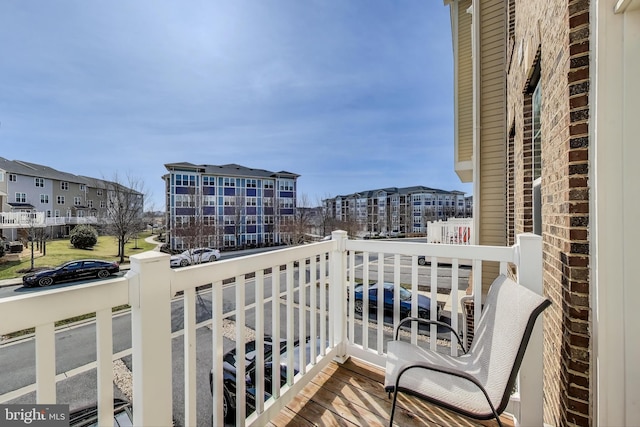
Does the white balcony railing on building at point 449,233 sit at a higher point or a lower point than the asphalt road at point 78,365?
higher

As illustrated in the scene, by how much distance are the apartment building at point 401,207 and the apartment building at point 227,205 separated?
359 inches

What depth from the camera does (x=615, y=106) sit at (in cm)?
112

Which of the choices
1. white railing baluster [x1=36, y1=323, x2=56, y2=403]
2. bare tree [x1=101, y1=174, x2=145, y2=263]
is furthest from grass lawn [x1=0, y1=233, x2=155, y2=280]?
white railing baluster [x1=36, y1=323, x2=56, y2=403]

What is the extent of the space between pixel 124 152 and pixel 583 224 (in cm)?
2866

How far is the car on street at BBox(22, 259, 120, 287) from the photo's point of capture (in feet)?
31.6

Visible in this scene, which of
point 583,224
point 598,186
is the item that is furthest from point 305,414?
point 598,186

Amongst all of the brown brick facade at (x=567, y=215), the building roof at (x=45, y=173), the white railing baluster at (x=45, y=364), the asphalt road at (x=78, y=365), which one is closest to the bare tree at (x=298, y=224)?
the building roof at (x=45, y=173)

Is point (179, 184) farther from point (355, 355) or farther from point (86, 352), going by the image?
point (355, 355)

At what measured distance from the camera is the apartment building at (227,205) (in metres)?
24.5

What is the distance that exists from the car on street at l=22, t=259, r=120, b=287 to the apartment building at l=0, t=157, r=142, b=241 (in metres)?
7.27

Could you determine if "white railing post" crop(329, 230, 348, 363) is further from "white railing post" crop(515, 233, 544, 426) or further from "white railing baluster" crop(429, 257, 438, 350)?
"white railing post" crop(515, 233, 544, 426)

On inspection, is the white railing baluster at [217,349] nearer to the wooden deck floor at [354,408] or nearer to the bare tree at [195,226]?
the wooden deck floor at [354,408]

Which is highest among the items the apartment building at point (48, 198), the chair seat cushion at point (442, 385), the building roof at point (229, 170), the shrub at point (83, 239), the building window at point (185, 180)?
the building roof at point (229, 170)

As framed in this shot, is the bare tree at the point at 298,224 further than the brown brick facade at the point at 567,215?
Yes
